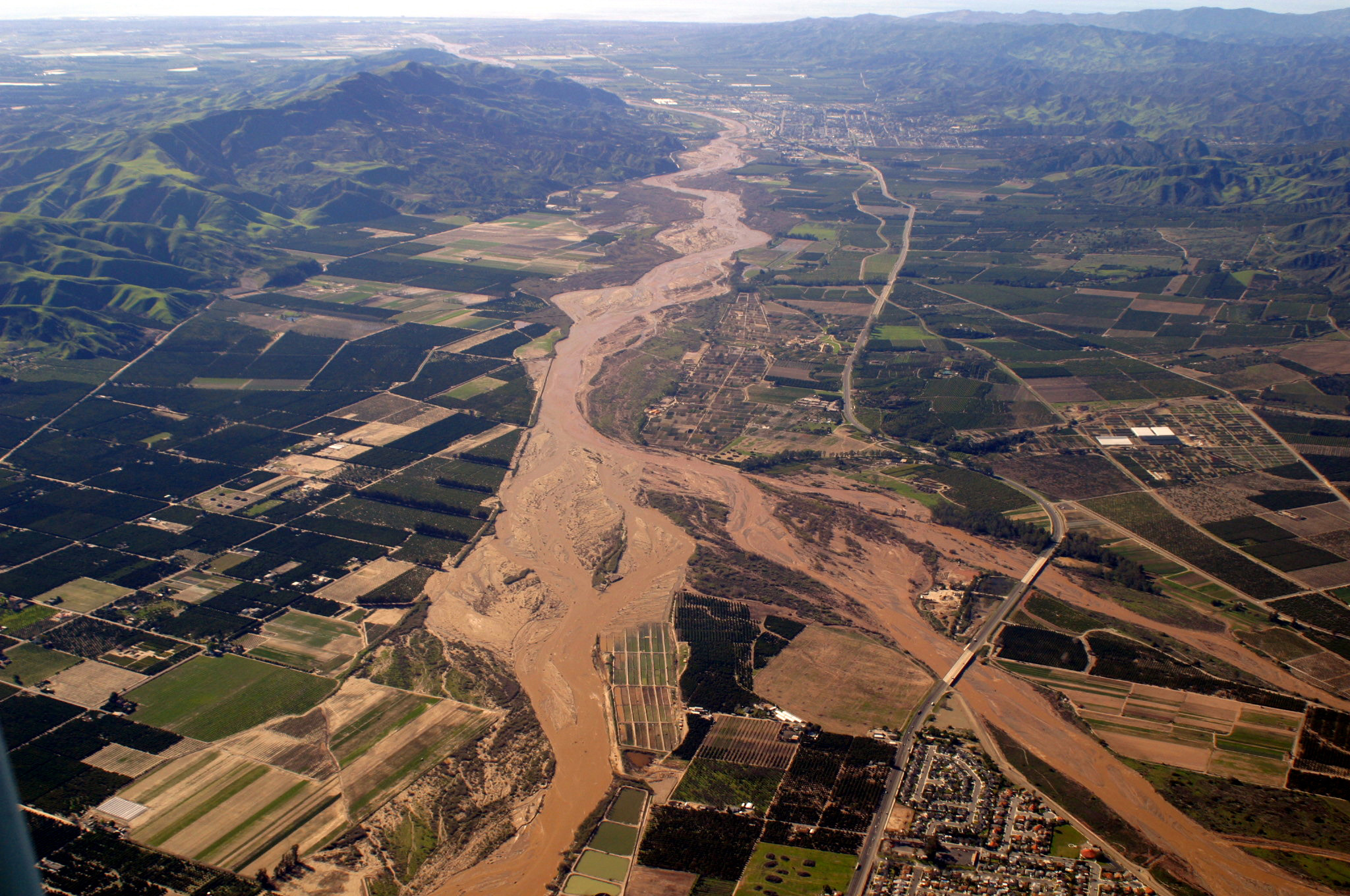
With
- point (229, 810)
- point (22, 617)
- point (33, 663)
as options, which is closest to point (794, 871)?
point (229, 810)

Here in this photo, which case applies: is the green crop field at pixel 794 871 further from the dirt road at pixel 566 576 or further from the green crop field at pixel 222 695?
the green crop field at pixel 222 695

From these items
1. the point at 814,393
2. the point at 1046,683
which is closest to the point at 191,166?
the point at 814,393

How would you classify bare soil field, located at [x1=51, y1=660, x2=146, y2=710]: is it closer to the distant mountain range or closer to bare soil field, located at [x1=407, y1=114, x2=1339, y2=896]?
bare soil field, located at [x1=407, y1=114, x2=1339, y2=896]

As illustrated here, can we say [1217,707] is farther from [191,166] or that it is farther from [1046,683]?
[191,166]

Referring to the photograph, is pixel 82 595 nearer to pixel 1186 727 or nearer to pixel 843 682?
pixel 843 682

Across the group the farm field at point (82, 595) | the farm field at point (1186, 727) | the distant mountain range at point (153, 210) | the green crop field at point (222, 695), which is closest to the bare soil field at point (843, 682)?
the farm field at point (1186, 727)

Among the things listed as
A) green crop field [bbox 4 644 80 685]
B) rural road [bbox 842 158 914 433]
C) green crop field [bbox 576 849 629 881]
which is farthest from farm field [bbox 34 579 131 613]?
rural road [bbox 842 158 914 433]

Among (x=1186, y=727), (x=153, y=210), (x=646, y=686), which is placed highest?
(x=153, y=210)
